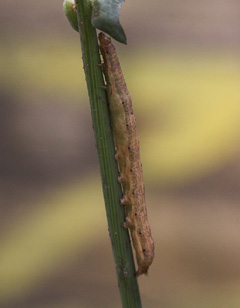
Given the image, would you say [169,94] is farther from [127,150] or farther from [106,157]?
[106,157]

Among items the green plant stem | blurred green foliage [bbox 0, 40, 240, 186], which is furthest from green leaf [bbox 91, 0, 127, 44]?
blurred green foliage [bbox 0, 40, 240, 186]

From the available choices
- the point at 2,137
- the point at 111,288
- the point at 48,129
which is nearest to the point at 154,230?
the point at 111,288

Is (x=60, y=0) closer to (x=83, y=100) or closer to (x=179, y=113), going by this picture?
(x=83, y=100)

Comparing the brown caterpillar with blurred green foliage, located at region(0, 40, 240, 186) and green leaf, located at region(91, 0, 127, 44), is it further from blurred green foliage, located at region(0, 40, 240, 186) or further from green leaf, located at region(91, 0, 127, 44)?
blurred green foliage, located at region(0, 40, 240, 186)

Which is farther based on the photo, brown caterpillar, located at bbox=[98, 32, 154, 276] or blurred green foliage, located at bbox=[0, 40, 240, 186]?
blurred green foliage, located at bbox=[0, 40, 240, 186]

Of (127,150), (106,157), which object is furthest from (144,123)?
(106,157)
